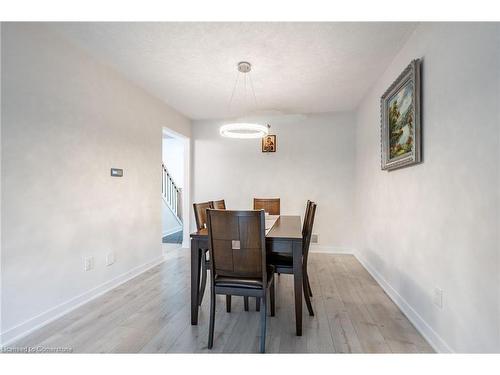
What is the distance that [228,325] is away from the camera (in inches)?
78.4

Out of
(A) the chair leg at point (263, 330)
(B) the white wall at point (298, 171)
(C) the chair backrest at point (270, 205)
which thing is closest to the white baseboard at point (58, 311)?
(A) the chair leg at point (263, 330)

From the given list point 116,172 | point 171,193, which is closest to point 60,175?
point 116,172

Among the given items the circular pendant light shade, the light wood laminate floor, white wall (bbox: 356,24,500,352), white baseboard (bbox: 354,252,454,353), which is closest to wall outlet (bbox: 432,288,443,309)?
white wall (bbox: 356,24,500,352)

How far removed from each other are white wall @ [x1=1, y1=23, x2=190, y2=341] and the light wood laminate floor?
0.29m

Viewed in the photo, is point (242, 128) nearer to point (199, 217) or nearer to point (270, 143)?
point (199, 217)

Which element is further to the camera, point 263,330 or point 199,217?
point 199,217

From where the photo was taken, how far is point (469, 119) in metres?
1.41

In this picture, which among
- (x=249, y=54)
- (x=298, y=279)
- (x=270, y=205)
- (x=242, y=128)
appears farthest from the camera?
(x=270, y=205)

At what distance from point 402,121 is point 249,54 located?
5.06 ft

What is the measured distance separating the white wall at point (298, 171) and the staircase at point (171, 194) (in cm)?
191

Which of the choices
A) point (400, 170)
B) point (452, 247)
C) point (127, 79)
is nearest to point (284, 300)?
point (452, 247)

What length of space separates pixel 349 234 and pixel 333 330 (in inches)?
104

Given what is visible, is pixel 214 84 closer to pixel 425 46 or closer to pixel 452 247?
pixel 425 46

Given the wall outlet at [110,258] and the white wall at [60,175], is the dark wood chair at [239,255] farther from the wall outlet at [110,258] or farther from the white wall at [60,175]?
the wall outlet at [110,258]
